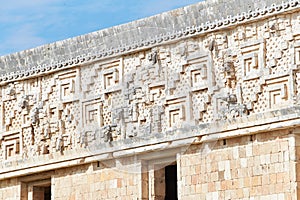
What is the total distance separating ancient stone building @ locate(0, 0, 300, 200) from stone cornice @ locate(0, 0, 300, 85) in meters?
0.01

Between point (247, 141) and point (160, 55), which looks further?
point (160, 55)

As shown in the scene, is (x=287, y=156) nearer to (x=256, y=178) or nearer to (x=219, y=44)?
(x=256, y=178)

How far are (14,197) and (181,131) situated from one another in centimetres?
293

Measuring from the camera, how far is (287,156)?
11.9 m

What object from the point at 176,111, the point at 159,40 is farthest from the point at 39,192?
the point at 159,40

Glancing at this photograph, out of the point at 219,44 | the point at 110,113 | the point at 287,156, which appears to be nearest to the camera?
the point at 287,156

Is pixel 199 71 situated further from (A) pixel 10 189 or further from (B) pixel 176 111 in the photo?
(A) pixel 10 189

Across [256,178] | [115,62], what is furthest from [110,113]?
[256,178]

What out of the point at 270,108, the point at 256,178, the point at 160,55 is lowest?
the point at 256,178

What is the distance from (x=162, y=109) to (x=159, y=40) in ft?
2.86

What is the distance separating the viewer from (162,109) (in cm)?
1316

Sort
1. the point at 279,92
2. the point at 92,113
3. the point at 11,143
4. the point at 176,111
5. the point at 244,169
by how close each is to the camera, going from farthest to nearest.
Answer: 1. the point at 11,143
2. the point at 92,113
3. the point at 176,111
4. the point at 244,169
5. the point at 279,92


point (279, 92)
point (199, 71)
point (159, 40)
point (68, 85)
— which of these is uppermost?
point (159, 40)

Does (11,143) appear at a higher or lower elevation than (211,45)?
lower
